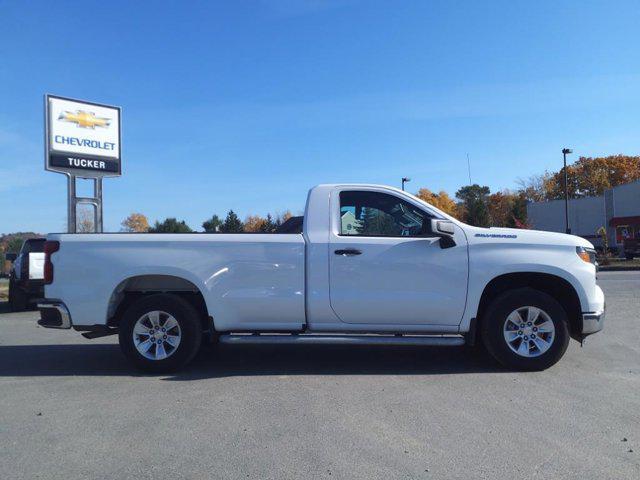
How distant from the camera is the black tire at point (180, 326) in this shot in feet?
20.6

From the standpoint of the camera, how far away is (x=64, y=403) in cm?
533

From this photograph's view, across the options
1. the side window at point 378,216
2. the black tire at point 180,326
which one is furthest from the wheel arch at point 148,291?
the side window at point 378,216

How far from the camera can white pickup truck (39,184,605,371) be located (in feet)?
20.2

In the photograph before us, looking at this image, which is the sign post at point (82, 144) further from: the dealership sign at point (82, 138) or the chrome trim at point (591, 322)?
the chrome trim at point (591, 322)

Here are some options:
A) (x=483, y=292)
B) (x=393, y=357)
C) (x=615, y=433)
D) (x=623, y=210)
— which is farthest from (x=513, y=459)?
(x=623, y=210)

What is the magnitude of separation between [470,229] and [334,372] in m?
2.28

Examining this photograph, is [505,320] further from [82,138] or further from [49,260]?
[82,138]

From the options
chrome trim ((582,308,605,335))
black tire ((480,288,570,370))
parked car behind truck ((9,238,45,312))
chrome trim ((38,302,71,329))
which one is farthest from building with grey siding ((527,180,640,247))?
chrome trim ((38,302,71,329))

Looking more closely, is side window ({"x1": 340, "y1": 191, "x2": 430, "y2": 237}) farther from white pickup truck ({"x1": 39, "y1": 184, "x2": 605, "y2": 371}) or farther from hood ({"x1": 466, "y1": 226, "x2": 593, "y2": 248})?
hood ({"x1": 466, "y1": 226, "x2": 593, "y2": 248})

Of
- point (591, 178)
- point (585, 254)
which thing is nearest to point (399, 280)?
point (585, 254)

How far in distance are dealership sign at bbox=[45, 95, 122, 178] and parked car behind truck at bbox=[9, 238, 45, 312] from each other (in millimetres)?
6973

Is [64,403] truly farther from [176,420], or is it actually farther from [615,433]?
[615,433]

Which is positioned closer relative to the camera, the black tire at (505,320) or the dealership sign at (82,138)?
the black tire at (505,320)

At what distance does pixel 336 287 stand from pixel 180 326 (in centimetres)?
184
